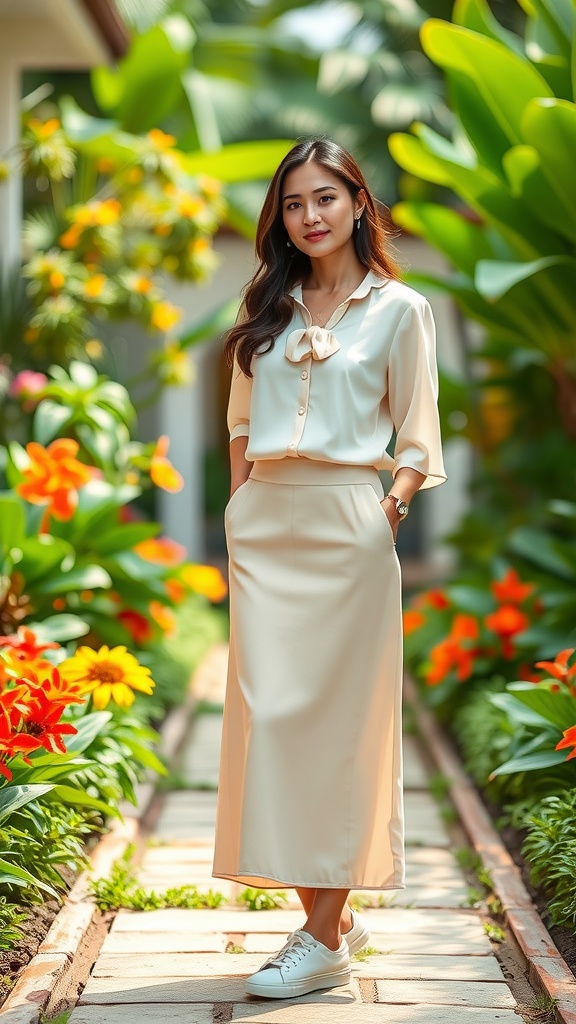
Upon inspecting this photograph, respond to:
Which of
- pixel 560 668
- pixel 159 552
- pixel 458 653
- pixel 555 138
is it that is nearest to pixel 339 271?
pixel 560 668

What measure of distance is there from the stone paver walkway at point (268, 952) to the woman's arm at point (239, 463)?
1.11 m

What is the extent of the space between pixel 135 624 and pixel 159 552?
2.31ft

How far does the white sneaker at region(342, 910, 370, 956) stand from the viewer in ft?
9.53

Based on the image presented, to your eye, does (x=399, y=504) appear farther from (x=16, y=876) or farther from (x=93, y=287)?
(x=93, y=287)

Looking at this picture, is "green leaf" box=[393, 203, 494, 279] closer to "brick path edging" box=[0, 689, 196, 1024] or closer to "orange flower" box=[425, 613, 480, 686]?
"orange flower" box=[425, 613, 480, 686]

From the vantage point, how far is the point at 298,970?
2656 mm

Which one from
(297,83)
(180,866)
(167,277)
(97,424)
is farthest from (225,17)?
(180,866)

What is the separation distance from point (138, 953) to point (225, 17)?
15.4m

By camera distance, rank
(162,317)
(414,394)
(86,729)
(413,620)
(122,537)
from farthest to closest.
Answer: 1. (162,317)
2. (413,620)
3. (122,537)
4. (86,729)
5. (414,394)

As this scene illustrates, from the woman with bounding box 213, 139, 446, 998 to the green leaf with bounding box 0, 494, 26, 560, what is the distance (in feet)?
5.80

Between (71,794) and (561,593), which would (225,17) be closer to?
(561,593)

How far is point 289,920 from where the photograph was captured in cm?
328

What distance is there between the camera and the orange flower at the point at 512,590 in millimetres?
5414

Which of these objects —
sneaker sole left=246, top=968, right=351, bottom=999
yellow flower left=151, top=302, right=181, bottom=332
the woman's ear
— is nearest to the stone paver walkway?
sneaker sole left=246, top=968, right=351, bottom=999
